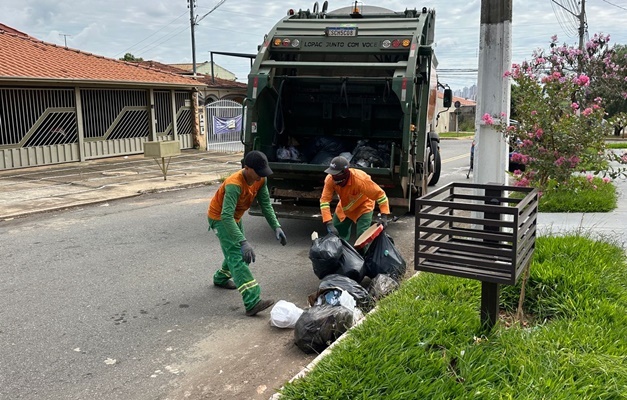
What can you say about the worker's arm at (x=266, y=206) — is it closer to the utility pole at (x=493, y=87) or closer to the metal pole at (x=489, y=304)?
the utility pole at (x=493, y=87)

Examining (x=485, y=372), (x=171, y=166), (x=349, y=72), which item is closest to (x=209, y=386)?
(x=485, y=372)

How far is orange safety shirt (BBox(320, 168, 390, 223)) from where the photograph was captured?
570 centimetres

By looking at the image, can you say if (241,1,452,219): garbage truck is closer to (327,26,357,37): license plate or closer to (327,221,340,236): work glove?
(327,26,357,37): license plate

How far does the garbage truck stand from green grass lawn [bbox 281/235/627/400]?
9.73 ft

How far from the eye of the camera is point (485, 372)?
309 cm

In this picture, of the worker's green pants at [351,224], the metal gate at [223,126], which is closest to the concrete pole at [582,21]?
the metal gate at [223,126]

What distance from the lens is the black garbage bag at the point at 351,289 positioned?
15.1 ft

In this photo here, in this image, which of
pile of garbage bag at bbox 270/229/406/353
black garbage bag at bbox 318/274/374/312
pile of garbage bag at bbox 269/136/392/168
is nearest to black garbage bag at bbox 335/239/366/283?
pile of garbage bag at bbox 270/229/406/353

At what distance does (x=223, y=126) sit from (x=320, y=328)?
59.7 ft

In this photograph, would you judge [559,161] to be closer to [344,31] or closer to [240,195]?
[240,195]

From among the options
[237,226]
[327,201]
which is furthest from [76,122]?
[237,226]

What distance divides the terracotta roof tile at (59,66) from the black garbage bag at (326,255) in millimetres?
11333

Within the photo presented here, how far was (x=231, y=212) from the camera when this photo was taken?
4.72 m

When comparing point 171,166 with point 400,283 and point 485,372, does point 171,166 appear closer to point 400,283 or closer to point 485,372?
point 400,283
